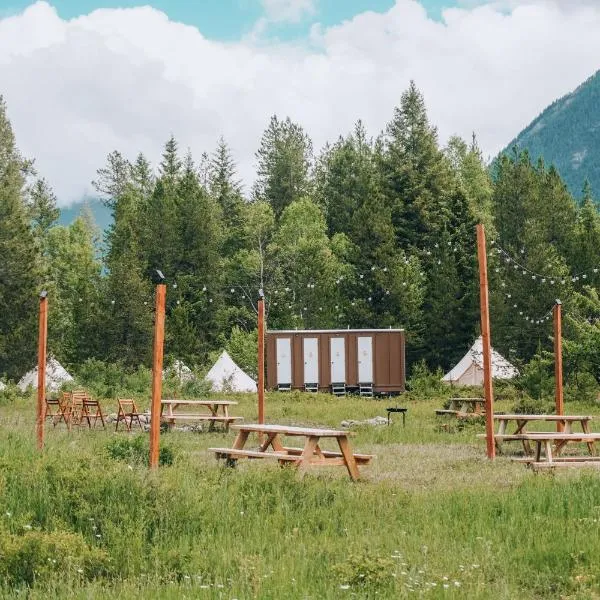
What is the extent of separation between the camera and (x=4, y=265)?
42.2m

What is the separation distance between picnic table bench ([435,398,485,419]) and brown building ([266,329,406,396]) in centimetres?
1562

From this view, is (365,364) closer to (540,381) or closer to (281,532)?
(540,381)

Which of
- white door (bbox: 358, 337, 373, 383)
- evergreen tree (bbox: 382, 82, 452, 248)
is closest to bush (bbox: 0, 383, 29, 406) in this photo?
white door (bbox: 358, 337, 373, 383)

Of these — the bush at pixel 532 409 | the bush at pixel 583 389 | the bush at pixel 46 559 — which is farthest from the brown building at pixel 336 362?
the bush at pixel 46 559

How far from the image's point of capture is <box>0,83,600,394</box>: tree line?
4381cm

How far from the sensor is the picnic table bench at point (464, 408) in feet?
70.1

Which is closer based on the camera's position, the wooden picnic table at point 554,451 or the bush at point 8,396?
the wooden picnic table at point 554,451

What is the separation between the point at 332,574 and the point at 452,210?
45110 millimetres

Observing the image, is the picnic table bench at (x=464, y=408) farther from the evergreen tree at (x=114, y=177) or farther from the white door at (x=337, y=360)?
the evergreen tree at (x=114, y=177)

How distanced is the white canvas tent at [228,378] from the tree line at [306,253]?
20.9 feet

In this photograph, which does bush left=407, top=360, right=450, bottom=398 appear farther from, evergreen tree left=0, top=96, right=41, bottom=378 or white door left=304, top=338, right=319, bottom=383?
evergreen tree left=0, top=96, right=41, bottom=378

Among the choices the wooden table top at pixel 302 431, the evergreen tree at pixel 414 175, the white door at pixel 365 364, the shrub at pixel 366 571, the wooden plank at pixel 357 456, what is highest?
the evergreen tree at pixel 414 175

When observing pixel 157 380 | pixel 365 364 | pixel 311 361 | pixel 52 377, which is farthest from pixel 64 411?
pixel 365 364

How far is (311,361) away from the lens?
132 ft
